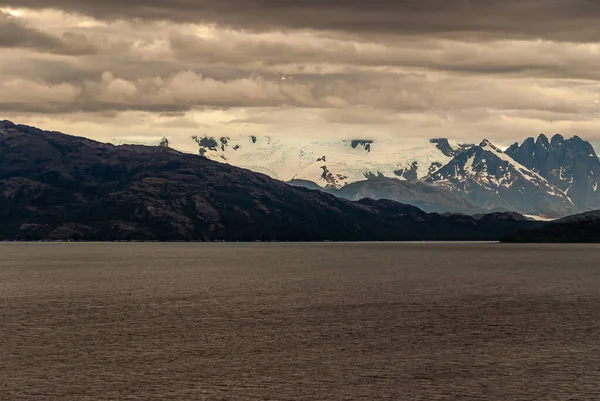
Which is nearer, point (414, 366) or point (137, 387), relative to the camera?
point (137, 387)

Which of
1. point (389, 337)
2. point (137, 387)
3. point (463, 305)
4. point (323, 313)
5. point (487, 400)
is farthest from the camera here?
point (463, 305)

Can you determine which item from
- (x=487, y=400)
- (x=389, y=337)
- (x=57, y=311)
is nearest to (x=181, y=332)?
(x=389, y=337)

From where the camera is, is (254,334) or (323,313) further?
(323,313)

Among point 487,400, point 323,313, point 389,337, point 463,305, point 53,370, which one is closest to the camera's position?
point 487,400

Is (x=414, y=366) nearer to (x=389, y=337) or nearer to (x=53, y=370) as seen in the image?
(x=389, y=337)

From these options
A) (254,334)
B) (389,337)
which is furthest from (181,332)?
(389,337)

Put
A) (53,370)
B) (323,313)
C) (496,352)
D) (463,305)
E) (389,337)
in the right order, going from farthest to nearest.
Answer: (463,305), (323,313), (389,337), (496,352), (53,370)

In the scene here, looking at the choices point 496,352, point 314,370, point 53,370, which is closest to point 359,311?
point 496,352

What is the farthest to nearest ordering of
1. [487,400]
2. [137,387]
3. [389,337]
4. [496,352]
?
[389,337]
[496,352]
[137,387]
[487,400]

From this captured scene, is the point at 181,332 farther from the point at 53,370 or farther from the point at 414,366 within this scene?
the point at 414,366
